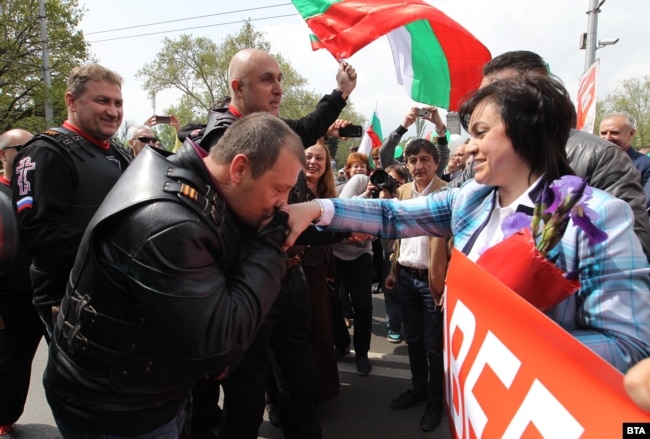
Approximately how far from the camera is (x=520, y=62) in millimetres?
1958

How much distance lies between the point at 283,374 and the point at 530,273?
180 centimetres

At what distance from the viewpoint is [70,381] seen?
1.24 metres

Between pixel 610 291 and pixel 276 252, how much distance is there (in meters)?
0.90

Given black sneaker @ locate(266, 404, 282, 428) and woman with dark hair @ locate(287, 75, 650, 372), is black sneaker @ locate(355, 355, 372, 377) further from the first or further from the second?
woman with dark hair @ locate(287, 75, 650, 372)

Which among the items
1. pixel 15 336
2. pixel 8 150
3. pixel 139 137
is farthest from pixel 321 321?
pixel 139 137

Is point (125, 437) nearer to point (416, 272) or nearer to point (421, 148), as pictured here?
point (416, 272)

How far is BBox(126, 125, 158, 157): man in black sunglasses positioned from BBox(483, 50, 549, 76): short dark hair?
4912 mm

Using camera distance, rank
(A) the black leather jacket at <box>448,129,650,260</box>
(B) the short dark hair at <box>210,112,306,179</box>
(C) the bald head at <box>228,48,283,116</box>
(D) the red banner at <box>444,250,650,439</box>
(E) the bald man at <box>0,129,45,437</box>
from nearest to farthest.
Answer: (D) the red banner at <box>444,250,650,439</box> → (B) the short dark hair at <box>210,112,306,179</box> → (A) the black leather jacket at <box>448,129,650,260</box> → (C) the bald head at <box>228,48,283,116</box> → (E) the bald man at <box>0,129,45,437</box>

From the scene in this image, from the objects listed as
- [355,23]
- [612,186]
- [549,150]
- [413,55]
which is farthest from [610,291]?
[413,55]

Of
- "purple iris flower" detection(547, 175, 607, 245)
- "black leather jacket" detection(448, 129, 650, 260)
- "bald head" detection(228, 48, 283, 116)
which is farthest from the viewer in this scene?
"bald head" detection(228, 48, 283, 116)

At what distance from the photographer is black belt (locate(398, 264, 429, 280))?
291 cm

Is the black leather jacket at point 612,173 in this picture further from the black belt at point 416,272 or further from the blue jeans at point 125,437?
the blue jeans at point 125,437

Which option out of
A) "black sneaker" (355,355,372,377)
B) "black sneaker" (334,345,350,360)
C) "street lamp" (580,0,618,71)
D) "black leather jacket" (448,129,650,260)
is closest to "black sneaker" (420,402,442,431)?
"black sneaker" (355,355,372,377)

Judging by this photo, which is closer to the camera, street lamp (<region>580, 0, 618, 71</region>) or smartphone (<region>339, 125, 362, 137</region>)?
smartphone (<region>339, 125, 362, 137</region>)
